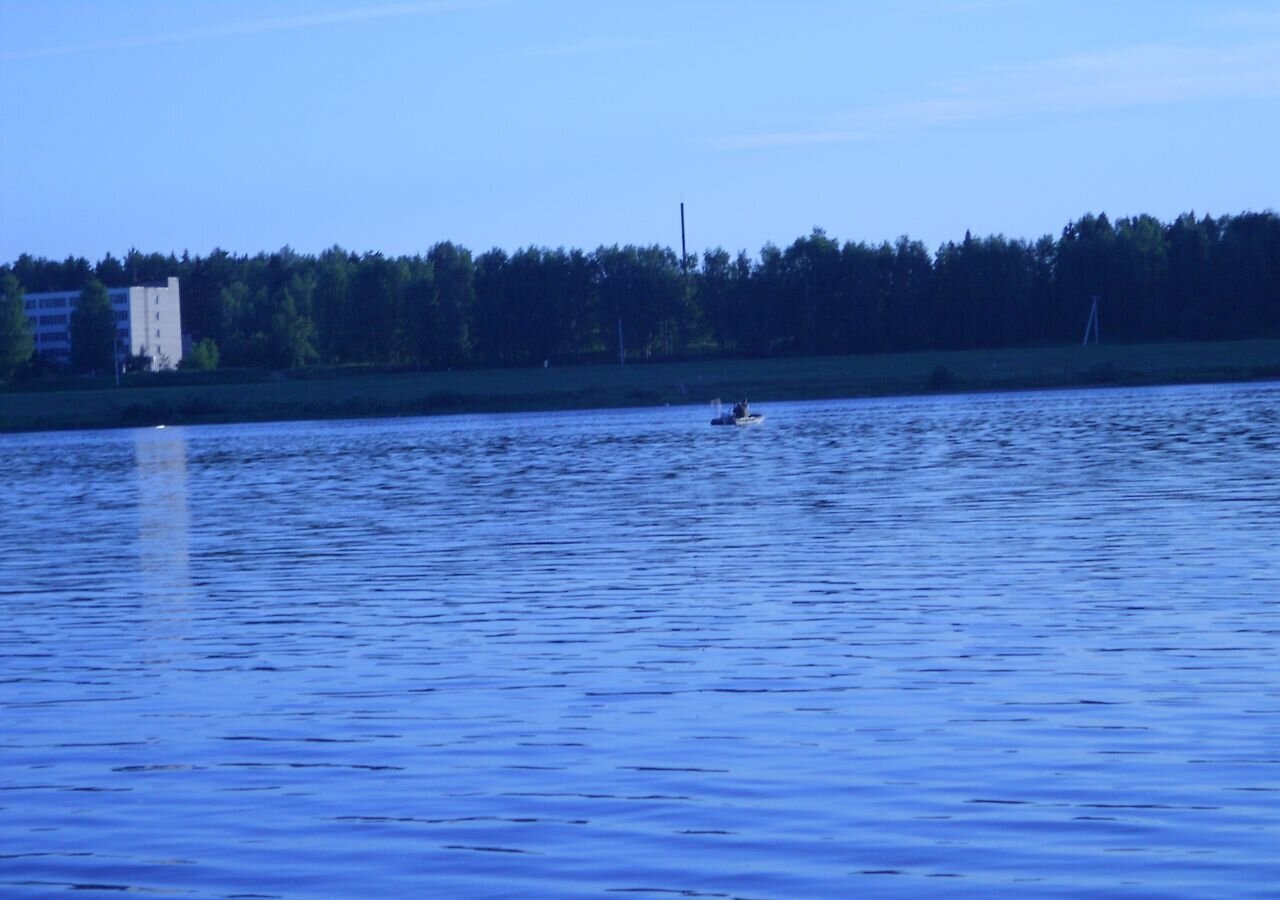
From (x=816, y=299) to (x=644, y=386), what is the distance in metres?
42.0

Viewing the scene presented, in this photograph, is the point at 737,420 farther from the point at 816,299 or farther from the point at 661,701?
the point at 816,299

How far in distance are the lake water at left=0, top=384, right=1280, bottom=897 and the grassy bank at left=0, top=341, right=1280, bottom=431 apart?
7849 cm

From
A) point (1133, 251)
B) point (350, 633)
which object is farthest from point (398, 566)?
point (1133, 251)

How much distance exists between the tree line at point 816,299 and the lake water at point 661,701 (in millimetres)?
123234

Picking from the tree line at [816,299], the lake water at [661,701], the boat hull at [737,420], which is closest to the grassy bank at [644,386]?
the tree line at [816,299]

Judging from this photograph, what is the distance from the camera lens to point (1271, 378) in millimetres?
110562

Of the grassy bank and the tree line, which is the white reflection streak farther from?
the tree line

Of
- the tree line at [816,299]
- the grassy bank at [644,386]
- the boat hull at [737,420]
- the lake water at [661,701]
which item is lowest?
the lake water at [661,701]

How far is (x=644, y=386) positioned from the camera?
121 m

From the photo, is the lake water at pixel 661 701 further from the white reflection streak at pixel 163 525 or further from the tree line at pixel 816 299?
the tree line at pixel 816 299

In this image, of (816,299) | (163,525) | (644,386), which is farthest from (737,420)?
(816,299)

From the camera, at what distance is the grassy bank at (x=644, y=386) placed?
11338 cm

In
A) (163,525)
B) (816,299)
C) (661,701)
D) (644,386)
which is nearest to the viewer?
(661,701)

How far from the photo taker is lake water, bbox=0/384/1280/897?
35.2 feet
